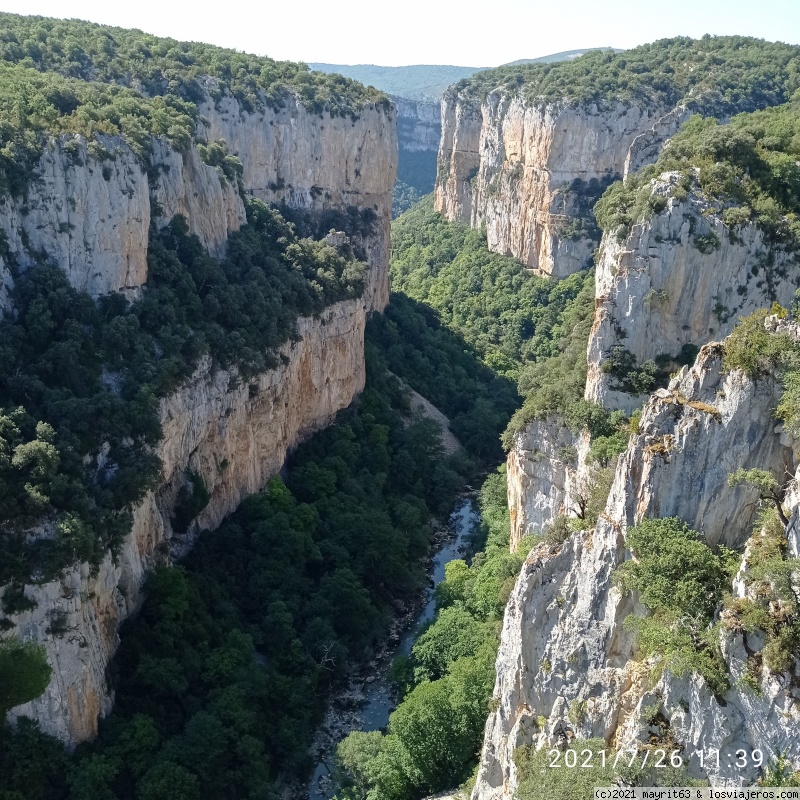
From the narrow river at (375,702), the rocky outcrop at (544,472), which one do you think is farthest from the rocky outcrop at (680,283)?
the narrow river at (375,702)

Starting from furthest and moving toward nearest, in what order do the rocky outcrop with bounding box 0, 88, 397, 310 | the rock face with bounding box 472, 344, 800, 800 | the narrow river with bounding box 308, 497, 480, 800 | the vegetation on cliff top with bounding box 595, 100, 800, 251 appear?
the rocky outcrop with bounding box 0, 88, 397, 310 → the narrow river with bounding box 308, 497, 480, 800 → the vegetation on cliff top with bounding box 595, 100, 800, 251 → the rock face with bounding box 472, 344, 800, 800

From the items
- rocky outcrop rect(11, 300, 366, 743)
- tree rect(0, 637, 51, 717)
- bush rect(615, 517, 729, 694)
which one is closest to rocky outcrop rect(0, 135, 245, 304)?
Result: rocky outcrop rect(11, 300, 366, 743)

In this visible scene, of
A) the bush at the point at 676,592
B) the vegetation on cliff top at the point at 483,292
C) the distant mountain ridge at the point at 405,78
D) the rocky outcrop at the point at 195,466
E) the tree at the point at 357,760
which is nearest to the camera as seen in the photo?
the bush at the point at 676,592

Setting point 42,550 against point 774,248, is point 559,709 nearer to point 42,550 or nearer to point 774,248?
point 42,550

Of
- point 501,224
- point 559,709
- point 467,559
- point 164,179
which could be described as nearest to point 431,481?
point 467,559

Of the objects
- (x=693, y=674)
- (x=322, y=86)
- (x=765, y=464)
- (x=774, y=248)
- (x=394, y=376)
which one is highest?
(x=322, y=86)

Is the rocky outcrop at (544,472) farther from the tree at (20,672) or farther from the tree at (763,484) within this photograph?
the tree at (20,672)

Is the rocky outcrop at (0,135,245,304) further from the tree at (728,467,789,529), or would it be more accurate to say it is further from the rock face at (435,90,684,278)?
the rock face at (435,90,684,278)
